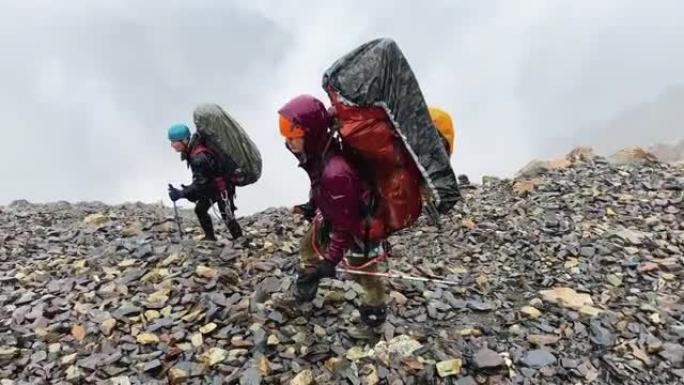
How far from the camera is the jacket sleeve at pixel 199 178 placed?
8.71m

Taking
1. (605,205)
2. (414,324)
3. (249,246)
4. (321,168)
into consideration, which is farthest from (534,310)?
(605,205)

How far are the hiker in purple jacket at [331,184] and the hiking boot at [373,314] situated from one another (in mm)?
292

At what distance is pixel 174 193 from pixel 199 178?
476 mm

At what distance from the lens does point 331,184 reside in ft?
18.6

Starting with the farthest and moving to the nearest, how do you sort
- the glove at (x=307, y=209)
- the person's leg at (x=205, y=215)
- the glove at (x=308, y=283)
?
the person's leg at (x=205, y=215), the glove at (x=307, y=209), the glove at (x=308, y=283)

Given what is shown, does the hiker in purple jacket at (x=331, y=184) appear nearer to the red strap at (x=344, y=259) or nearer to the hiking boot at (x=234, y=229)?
the red strap at (x=344, y=259)

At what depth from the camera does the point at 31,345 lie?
7074mm

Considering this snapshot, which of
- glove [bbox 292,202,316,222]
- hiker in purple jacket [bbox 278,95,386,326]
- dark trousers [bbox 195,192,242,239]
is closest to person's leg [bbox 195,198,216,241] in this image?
dark trousers [bbox 195,192,242,239]

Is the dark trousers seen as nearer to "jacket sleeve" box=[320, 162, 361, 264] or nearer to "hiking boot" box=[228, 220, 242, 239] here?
"hiking boot" box=[228, 220, 242, 239]

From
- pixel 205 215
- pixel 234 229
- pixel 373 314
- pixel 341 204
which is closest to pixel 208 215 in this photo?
pixel 205 215

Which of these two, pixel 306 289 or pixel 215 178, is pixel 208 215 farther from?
pixel 306 289

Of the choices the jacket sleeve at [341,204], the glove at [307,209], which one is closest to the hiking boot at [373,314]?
the jacket sleeve at [341,204]

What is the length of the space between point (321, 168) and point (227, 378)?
2500mm

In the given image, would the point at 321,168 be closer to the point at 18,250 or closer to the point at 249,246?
the point at 249,246
